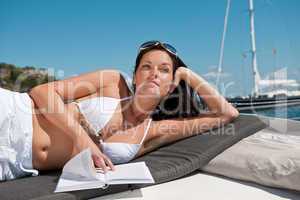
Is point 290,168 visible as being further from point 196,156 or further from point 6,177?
point 6,177

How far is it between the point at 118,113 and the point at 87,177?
729 mm

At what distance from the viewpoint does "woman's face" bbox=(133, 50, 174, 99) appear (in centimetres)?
221

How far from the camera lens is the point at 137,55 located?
2.34m

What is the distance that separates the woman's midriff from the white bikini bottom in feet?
0.14

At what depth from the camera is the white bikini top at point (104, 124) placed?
77.6 inches

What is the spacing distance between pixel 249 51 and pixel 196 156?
16.8 meters

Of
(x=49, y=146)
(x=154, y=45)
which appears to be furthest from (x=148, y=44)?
(x=49, y=146)

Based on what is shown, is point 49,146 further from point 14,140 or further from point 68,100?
point 68,100

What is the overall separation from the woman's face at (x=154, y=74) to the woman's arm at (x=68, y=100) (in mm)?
266

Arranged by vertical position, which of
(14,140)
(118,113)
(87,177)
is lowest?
(87,177)

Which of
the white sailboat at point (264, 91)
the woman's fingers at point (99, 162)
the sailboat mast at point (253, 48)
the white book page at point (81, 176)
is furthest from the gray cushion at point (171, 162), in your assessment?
the sailboat mast at point (253, 48)

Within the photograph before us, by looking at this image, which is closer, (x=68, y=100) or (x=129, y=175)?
(x=129, y=175)

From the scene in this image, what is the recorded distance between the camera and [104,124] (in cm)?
204

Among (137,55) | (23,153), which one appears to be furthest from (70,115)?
(137,55)
